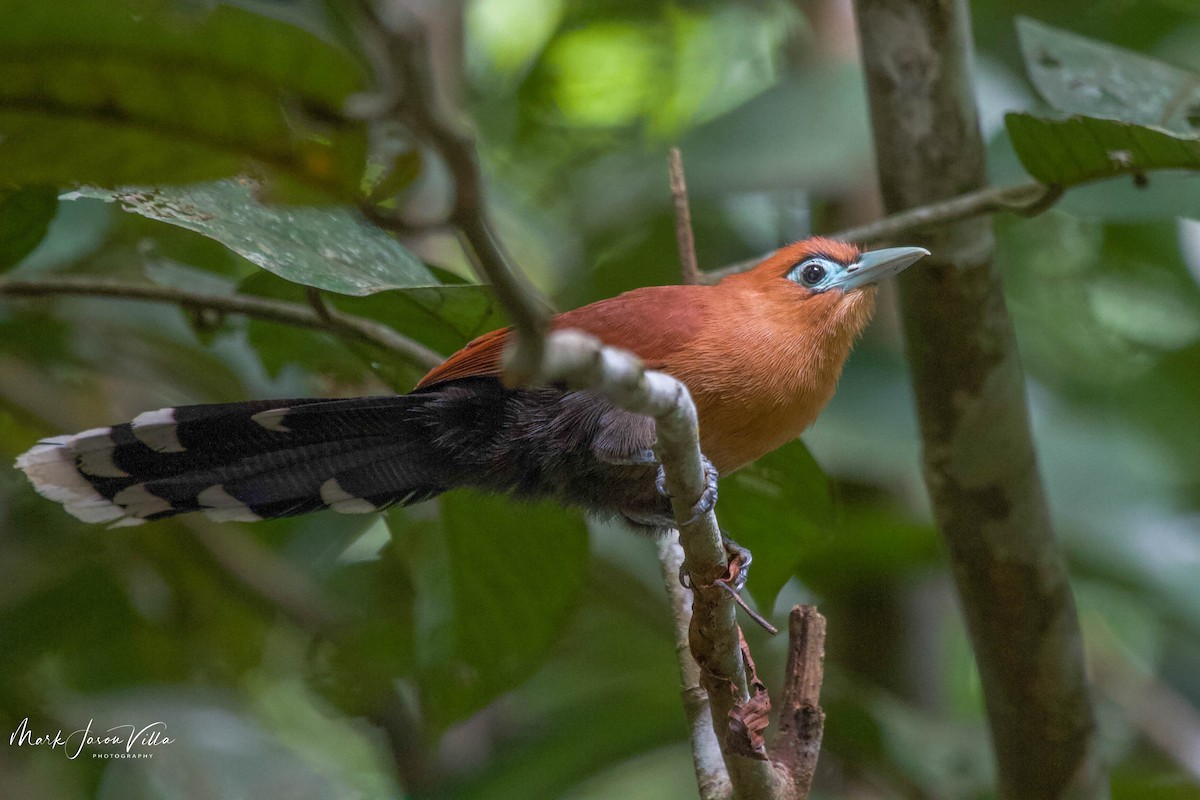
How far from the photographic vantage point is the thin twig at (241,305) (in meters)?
2.43

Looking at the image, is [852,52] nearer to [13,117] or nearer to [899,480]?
[899,480]

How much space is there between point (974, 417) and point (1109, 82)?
87 cm

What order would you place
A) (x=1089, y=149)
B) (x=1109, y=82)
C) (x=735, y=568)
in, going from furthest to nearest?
(x=1109, y=82) → (x=1089, y=149) → (x=735, y=568)

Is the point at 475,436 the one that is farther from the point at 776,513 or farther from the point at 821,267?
the point at 821,267

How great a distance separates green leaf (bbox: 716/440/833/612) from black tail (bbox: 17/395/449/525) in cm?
78

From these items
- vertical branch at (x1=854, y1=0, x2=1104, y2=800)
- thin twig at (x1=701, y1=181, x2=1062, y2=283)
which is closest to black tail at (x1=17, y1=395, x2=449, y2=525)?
thin twig at (x1=701, y1=181, x2=1062, y2=283)

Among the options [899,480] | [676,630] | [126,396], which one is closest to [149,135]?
[676,630]

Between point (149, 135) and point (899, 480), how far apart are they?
3.18 metres

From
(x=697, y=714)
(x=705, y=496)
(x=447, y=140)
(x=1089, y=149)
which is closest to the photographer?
(x=447, y=140)

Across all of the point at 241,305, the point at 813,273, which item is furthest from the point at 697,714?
the point at 241,305

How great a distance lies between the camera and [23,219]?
7.89 feet

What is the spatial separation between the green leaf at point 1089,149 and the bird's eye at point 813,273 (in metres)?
0.54

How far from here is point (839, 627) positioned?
416 cm

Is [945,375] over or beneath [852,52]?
beneath
